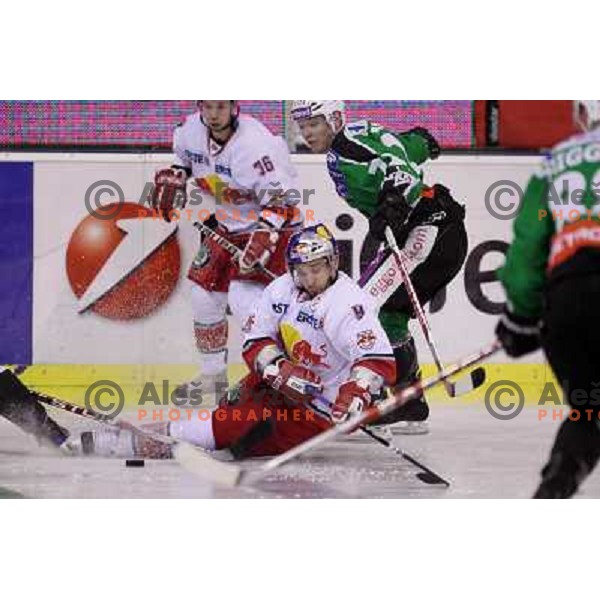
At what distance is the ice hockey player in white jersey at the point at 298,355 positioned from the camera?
4.52 meters

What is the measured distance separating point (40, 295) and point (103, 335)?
0.70ft

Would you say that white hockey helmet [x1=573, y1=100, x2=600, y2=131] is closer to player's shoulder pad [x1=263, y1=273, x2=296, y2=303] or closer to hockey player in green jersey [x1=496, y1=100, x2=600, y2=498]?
hockey player in green jersey [x1=496, y1=100, x2=600, y2=498]

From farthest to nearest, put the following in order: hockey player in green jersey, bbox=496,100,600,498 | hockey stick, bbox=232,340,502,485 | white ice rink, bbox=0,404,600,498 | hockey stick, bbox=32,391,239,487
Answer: white ice rink, bbox=0,404,600,498
hockey stick, bbox=32,391,239,487
hockey stick, bbox=232,340,502,485
hockey player in green jersey, bbox=496,100,600,498

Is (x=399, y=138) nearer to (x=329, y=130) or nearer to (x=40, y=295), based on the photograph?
(x=329, y=130)

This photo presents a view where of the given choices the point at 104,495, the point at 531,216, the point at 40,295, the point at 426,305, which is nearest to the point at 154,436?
the point at 104,495

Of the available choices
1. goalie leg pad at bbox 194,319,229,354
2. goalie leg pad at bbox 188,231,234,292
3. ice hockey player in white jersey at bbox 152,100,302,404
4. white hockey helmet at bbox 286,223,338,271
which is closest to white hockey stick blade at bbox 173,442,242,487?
ice hockey player in white jersey at bbox 152,100,302,404

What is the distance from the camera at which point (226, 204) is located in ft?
15.0

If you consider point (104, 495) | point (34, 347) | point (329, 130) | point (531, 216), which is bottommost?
point (104, 495)

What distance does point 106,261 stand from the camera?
181 inches

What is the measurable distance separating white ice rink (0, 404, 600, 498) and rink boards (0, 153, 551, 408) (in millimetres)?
160

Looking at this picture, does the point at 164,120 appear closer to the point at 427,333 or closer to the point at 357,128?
the point at 357,128

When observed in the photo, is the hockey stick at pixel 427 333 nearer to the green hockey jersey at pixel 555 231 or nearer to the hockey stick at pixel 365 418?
the hockey stick at pixel 365 418

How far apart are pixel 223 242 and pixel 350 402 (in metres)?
0.59

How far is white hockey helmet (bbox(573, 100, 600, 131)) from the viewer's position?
169 inches
